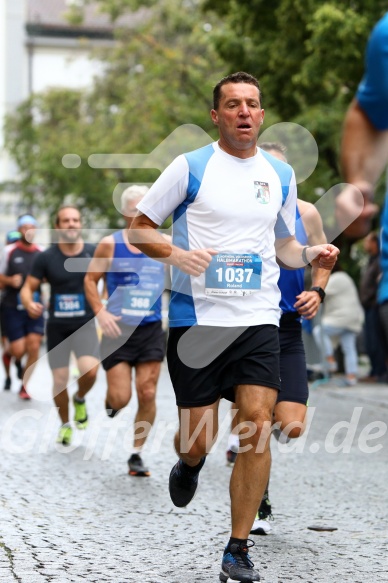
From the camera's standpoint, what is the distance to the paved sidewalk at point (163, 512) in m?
5.30

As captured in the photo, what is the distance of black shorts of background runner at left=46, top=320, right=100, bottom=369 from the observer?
995 cm

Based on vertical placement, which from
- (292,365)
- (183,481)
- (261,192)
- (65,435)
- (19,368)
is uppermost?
(261,192)

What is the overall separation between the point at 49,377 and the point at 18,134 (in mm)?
20047

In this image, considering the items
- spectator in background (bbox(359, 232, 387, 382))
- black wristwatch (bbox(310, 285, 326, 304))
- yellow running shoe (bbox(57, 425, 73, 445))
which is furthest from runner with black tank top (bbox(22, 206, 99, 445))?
spectator in background (bbox(359, 232, 387, 382))

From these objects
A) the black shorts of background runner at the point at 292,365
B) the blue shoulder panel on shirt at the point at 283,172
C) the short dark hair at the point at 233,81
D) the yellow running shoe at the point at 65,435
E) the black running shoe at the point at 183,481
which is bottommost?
the yellow running shoe at the point at 65,435

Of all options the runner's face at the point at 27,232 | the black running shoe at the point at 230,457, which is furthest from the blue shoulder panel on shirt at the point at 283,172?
the runner's face at the point at 27,232

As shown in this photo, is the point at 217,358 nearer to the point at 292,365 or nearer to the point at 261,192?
the point at 261,192

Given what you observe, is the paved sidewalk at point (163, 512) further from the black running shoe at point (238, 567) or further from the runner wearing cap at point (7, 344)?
the runner wearing cap at point (7, 344)

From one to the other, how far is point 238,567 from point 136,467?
10.6 ft

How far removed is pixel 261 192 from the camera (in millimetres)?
5434

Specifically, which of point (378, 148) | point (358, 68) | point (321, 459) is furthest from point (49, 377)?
point (378, 148)

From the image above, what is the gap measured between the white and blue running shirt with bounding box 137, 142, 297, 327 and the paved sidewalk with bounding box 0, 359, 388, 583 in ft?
3.53

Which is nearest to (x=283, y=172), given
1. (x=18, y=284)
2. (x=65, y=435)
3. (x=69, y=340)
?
(x=65, y=435)

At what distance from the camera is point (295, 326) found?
6547mm
